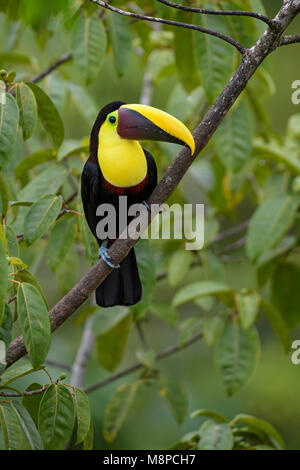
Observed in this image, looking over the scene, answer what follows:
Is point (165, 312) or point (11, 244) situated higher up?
point (11, 244)

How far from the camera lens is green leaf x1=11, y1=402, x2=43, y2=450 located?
5.37 ft

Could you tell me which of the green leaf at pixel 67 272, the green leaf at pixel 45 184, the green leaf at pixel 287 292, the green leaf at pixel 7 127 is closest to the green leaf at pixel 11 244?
the green leaf at pixel 7 127

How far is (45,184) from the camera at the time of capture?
86.7 inches

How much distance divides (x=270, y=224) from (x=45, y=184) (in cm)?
97

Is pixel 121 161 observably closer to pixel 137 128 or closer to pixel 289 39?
pixel 137 128

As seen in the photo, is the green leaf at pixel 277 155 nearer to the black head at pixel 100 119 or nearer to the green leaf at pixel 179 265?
the green leaf at pixel 179 265

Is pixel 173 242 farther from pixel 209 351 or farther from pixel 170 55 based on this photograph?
pixel 209 351

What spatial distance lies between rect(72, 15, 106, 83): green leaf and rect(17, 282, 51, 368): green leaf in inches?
36.6

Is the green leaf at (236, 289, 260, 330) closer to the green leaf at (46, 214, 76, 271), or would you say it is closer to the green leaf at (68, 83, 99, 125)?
the green leaf at (46, 214, 76, 271)

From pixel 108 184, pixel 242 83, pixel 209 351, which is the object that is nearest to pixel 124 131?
pixel 108 184

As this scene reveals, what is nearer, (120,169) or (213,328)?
(120,169)

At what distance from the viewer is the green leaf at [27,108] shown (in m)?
1.77

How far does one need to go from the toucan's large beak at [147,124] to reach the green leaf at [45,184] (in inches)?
12.8

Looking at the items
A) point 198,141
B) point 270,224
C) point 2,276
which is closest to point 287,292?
point 270,224
